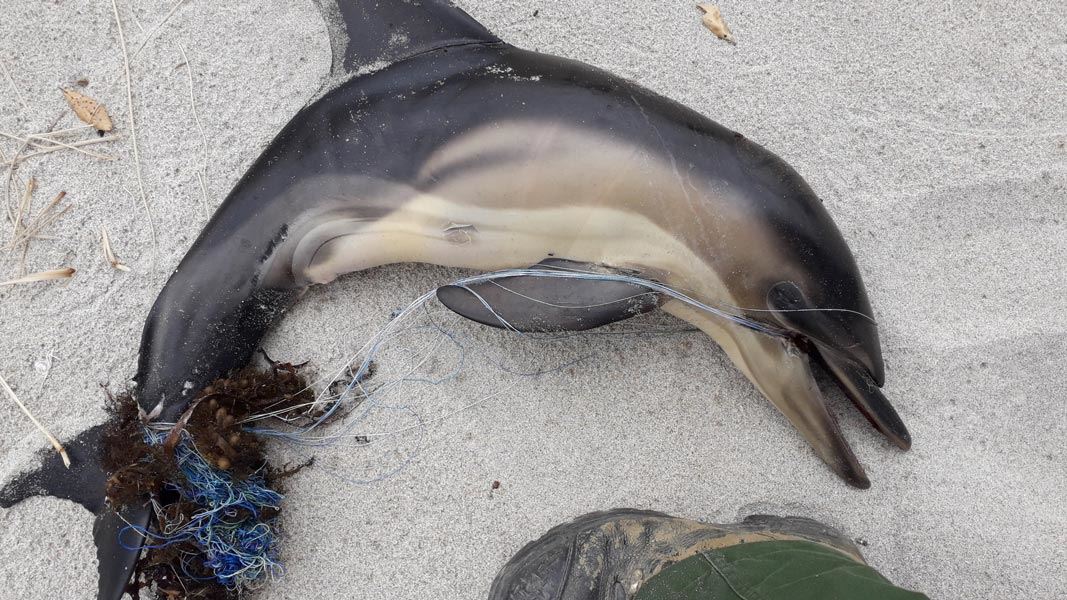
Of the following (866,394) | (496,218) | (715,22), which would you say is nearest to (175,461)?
(496,218)

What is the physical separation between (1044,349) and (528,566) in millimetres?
2146

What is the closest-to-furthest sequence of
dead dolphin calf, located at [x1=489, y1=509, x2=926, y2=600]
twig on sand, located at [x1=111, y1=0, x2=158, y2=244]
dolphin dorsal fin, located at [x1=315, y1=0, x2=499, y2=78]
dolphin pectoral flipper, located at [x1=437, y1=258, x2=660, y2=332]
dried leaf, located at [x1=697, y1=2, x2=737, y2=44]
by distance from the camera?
1. dead dolphin calf, located at [x1=489, y1=509, x2=926, y2=600]
2. dolphin pectoral flipper, located at [x1=437, y1=258, x2=660, y2=332]
3. dolphin dorsal fin, located at [x1=315, y1=0, x2=499, y2=78]
4. twig on sand, located at [x1=111, y1=0, x2=158, y2=244]
5. dried leaf, located at [x1=697, y1=2, x2=737, y2=44]

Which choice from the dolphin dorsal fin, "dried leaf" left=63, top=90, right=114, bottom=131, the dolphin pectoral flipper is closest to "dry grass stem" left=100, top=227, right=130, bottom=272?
"dried leaf" left=63, top=90, right=114, bottom=131

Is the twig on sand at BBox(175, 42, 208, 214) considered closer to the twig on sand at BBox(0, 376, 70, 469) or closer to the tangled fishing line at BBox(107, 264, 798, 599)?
the tangled fishing line at BBox(107, 264, 798, 599)

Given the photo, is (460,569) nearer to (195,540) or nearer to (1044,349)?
(195,540)

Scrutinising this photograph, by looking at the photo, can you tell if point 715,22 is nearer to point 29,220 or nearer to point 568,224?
point 568,224

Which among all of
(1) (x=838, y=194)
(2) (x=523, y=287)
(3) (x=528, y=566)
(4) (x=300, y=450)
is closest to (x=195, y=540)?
(4) (x=300, y=450)

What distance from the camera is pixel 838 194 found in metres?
2.73

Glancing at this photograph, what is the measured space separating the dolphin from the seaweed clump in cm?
Result: 7

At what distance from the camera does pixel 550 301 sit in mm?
2338

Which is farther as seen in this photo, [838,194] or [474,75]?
[838,194]

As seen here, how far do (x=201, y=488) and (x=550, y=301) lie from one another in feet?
4.31

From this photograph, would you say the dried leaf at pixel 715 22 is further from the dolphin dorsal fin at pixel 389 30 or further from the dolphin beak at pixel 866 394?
Answer: the dolphin beak at pixel 866 394

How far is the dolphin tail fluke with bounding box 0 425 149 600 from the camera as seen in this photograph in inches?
88.2
